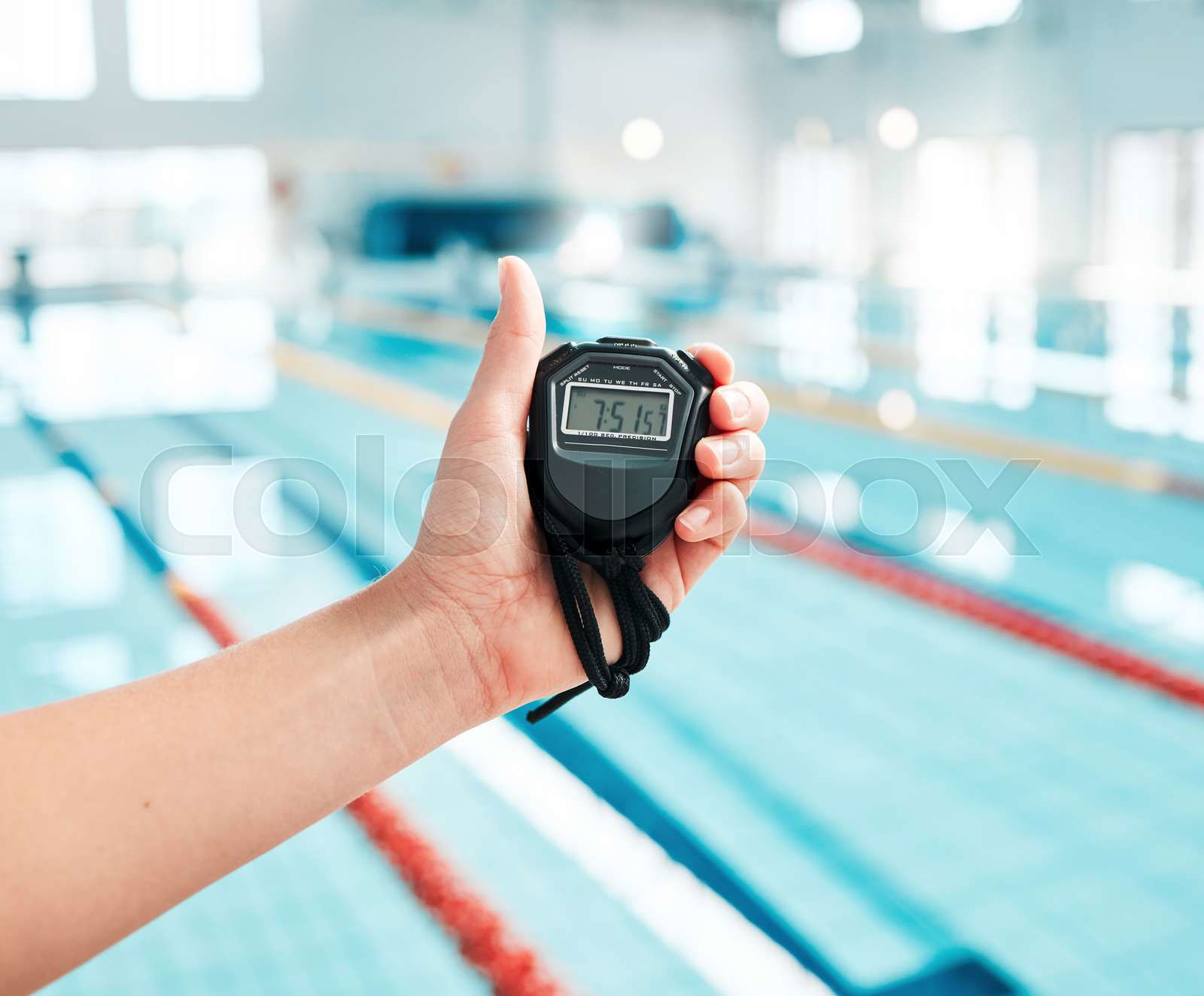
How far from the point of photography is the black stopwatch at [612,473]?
1403mm

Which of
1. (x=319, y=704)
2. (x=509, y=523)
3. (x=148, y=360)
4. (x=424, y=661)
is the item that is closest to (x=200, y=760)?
(x=319, y=704)

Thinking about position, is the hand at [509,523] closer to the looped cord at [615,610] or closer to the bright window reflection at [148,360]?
the looped cord at [615,610]

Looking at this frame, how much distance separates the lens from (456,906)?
2471 mm

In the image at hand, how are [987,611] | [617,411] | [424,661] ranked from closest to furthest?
1. [424,661]
2. [617,411]
3. [987,611]

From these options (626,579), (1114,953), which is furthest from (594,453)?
(1114,953)

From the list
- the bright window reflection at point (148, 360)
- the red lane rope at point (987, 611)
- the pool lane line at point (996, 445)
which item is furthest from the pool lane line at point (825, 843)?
the bright window reflection at point (148, 360)

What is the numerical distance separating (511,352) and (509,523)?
0.64 feet

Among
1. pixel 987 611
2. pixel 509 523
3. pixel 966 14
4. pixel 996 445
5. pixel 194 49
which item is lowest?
pixel 987 611

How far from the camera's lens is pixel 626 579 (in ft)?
4.65

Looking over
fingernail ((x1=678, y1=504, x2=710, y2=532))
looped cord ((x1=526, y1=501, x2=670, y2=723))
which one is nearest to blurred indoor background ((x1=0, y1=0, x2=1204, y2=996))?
looped cord ((x1=526, y1=501, x2=670, y2=723))

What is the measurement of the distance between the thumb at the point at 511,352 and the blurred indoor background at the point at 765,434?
4.18 ft

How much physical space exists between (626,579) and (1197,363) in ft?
29.6

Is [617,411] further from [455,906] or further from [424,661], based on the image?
[455,906]

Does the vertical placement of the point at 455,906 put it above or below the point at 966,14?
below
